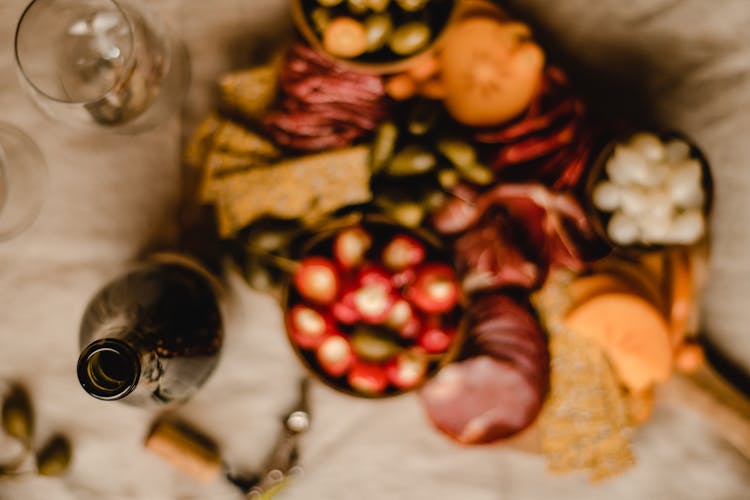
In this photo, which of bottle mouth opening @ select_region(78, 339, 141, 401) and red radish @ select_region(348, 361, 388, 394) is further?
red radish @ select_region(348, 361, 388, 394)

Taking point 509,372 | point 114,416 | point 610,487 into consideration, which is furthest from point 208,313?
point 610,487

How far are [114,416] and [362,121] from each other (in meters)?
0.43

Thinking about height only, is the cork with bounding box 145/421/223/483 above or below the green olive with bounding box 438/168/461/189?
below

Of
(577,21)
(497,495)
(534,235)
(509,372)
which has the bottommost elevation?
(497,495)

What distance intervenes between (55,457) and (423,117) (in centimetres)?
55

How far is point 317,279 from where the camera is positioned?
0.67m

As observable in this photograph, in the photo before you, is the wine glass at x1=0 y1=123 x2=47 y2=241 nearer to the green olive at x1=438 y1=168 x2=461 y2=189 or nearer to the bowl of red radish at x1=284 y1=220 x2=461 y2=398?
the bowl of red radish at x1=284 y1=220 x2=461 y2=398

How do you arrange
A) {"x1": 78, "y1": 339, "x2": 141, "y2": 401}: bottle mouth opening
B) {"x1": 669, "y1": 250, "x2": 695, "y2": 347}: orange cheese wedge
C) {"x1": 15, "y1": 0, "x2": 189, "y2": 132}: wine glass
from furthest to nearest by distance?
{"x1": 669, "y1": 250, "x2": 695, "y2": 347}: orange cheese wedge, {"x1": 15, "y1": 0, "x2": 189, "y2": 132}: wine glass, {"x1": 78, "y1": 339, "x2": 141, "y2": 401}: bottle mouth opening

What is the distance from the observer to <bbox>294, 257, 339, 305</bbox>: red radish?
671 mm

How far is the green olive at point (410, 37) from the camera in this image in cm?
66

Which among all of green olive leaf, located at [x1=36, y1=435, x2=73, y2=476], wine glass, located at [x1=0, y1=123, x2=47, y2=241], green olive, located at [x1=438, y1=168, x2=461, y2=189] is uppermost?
green olive, located at [x1=438, y1=168, x2=461, y2=189]

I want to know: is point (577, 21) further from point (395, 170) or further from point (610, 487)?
point (610, 487)

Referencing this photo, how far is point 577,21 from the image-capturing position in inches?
30.0

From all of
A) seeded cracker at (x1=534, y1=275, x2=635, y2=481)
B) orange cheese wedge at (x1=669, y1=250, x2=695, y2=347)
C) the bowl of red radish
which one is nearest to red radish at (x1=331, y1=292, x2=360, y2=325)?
the bowl of red radish
